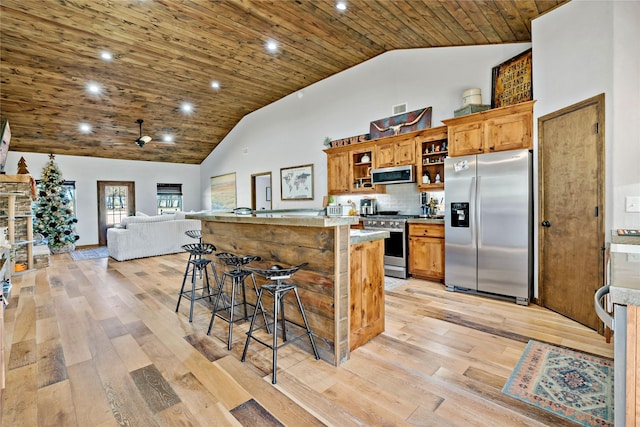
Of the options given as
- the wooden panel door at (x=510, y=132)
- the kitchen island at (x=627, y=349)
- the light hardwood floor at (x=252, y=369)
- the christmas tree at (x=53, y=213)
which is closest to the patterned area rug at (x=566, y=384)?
the light hardwood floor at (x=252, y=369)

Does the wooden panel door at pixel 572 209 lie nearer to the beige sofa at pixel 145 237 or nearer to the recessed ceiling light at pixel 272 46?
the recessed ceiling light at pixel 272 46

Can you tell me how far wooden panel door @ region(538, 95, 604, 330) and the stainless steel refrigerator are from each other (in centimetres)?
19

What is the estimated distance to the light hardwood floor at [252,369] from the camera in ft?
5.87

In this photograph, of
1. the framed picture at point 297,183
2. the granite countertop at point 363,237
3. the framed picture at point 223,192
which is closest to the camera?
the granite countertop at point 363,237

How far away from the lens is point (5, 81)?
564 centimetres

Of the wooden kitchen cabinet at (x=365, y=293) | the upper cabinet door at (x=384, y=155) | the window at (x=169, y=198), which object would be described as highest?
the upper cabinet door at (x=384, y=155)

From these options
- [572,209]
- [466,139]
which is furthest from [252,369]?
[466,139]

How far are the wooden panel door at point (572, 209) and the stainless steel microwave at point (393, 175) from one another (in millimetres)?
1756

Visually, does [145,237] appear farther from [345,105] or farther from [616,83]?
[616,83]

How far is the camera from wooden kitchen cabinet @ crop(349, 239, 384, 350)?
2520mm

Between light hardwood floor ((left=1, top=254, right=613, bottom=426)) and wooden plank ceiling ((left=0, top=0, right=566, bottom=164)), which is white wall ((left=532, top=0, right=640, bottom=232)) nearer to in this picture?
wooden plank ceiling ((left=0, top=0, right=566, bottom=164))

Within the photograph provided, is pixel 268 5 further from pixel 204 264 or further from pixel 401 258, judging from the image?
pixel 401 258

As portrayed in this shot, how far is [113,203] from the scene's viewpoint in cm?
941

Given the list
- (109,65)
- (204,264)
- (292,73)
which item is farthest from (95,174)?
(204,264)
